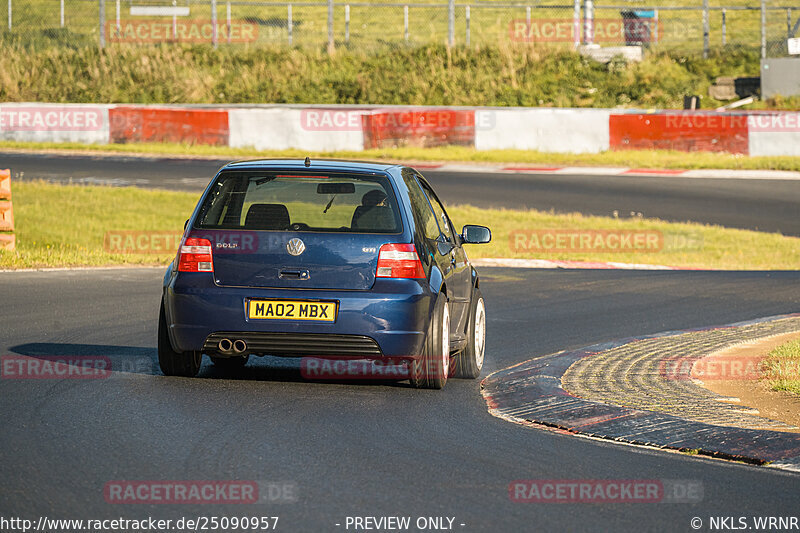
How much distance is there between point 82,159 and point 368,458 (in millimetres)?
26339

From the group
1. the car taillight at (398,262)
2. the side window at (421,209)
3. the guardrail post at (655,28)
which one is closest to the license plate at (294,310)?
the car taillight at (398,262)

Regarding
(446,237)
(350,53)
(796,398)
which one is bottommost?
(796,398)

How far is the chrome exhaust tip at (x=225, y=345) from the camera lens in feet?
27.1

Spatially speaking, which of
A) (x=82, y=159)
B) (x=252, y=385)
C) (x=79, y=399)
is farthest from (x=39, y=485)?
(x=82, y=159)

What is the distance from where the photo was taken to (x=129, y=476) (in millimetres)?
5977

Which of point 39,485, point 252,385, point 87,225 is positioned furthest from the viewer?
point 87,225

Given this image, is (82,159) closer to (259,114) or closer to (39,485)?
(259,114)

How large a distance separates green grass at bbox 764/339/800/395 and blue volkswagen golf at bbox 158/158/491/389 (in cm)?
214

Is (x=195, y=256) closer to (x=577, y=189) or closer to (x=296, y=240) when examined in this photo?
(x=296, y=240)

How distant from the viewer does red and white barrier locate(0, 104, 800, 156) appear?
3081cm

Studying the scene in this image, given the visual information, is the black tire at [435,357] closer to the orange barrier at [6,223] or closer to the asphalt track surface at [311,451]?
the asphalt track surface at [311,451]

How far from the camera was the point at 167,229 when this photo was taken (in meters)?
21.0

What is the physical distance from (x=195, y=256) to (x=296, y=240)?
661mm

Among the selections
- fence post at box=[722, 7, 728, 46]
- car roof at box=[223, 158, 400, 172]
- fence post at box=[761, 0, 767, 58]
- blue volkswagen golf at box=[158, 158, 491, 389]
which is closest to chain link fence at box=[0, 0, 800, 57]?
fence post at box=[722, 7, 728, 46]
